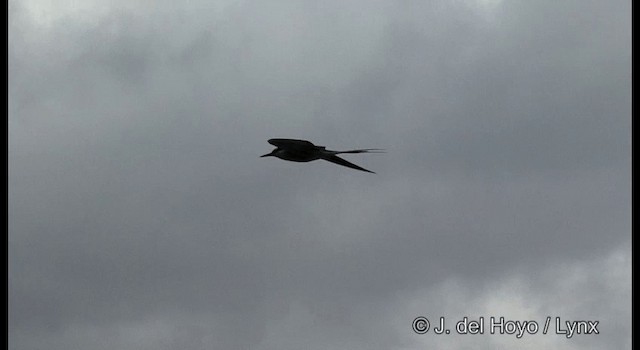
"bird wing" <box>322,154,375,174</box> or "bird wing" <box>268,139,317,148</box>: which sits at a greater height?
"bird wing" <box>268,139,317,148</box>

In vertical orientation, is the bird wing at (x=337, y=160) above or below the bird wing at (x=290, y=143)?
below

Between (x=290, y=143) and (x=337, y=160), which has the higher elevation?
(x=290, y=143)

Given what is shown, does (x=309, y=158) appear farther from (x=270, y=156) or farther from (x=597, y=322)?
(x=597, y=322)

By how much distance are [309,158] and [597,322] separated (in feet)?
138

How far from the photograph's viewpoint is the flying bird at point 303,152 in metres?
111

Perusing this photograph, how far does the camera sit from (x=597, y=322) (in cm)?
14400

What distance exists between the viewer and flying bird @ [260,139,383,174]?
365ft

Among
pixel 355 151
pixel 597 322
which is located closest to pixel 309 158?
pixel 355 151

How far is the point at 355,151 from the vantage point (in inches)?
4395

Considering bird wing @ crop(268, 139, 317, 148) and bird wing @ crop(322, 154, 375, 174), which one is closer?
bird wing @ crop(268, 139, 317, 148)

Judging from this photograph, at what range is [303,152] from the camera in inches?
4417

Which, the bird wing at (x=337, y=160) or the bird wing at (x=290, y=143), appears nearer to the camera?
the bird wing at (x=290, y=143)

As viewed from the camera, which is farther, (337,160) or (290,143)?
(337,160)

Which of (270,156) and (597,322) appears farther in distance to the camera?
(597,322)
